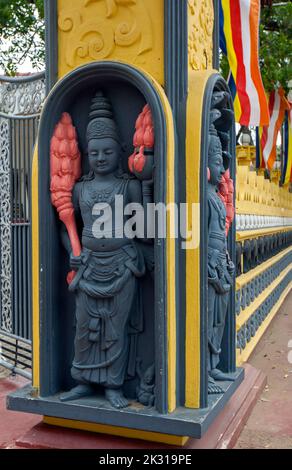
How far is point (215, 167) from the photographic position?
3238 millimetres

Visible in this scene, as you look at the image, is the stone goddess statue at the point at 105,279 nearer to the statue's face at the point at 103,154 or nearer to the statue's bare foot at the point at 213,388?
the statue's face at the point at 103,154

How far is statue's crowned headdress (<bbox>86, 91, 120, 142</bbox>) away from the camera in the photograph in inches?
117

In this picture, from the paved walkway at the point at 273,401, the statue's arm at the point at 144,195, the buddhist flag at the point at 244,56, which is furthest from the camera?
the buddhist flag at the point at 244,56

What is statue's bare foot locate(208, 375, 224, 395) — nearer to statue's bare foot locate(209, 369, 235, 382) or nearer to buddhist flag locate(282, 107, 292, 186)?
statue's bare foot locate(209, 369, 235, 382)

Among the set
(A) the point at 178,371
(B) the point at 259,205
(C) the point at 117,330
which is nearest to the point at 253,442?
(A) the point at 178,371

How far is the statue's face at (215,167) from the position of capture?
3.23 metres

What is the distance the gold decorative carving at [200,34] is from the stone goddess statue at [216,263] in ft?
1.29

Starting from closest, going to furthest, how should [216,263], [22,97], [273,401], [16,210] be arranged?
[216,263]
[273,401]
[22,97]
[16,210]

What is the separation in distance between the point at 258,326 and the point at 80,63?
418cm

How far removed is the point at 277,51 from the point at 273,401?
7.48m

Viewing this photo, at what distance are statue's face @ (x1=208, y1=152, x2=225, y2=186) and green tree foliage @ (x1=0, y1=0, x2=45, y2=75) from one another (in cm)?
629

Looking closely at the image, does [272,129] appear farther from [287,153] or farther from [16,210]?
[16,210]

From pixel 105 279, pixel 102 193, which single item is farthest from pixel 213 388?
pixel 102 193

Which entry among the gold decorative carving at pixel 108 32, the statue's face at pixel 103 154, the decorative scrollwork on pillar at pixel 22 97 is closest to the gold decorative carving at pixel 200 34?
the gold decorative carving at pixel 108 32
